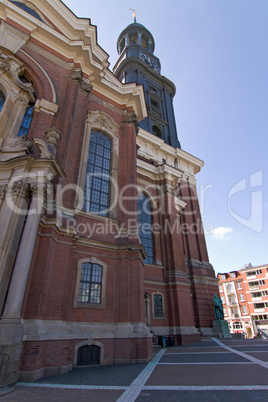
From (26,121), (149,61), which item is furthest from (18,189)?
(149,61)

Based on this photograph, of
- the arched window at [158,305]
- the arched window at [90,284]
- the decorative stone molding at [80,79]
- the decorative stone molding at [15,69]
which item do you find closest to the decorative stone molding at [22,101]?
the decorative stone molding at [15,69]

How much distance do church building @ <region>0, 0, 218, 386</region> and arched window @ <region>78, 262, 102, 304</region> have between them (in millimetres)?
49

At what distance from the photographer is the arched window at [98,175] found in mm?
13516

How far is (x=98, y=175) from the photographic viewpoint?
1445 cm

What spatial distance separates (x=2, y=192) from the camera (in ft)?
30.6

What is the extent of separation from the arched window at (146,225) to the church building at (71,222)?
5.3 inches

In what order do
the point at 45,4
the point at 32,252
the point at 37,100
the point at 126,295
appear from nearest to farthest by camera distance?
the point at 32,252
the point at 126,295
the point at 37,100
the point at 45,4

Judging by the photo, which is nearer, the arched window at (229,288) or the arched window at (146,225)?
the arched window at (146,225)

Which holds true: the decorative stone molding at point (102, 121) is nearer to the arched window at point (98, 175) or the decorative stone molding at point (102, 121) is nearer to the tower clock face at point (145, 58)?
the arched window at point (98, 175)

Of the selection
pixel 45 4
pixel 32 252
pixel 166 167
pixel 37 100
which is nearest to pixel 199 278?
pixel 166 167

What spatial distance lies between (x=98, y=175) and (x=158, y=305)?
11.4m

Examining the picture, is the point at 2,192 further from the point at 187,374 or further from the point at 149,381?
the point at 187,374

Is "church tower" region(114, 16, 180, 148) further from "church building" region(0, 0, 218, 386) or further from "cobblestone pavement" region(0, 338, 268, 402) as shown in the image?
"cobblestone pavement" region(0, 338, 268, 402)

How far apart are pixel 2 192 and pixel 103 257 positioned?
5.43 meters
